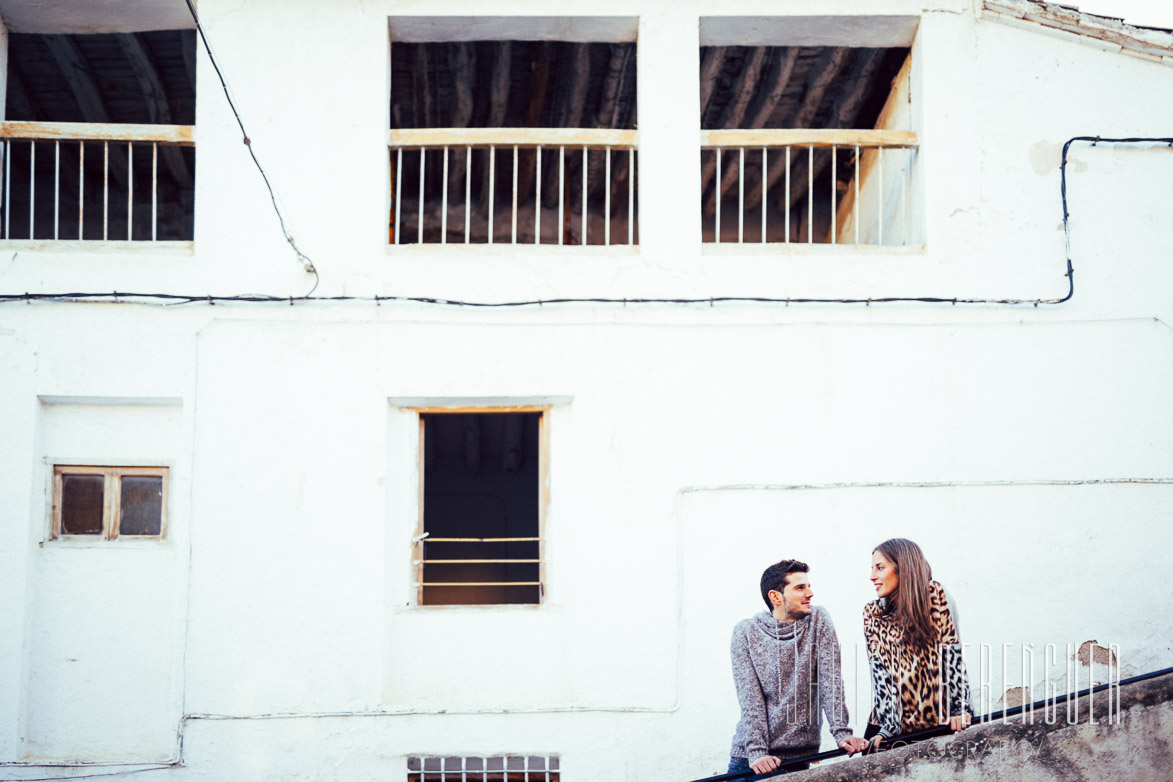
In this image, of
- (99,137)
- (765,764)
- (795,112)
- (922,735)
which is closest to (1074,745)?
(922,735)

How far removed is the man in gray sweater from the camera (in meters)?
4.87

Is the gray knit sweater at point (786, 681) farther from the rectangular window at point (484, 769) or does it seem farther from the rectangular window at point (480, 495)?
the rectangular window at point (480, 495)

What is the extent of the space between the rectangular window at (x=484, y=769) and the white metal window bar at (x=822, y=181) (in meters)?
3.50

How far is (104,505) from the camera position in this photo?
646 cm

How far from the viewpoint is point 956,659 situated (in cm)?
476

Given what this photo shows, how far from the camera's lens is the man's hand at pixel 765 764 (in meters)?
4.66

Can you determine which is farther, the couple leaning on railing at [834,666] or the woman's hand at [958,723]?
the couple leaning on railing at [834,666]

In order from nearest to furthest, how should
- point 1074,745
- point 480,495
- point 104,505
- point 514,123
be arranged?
point 1074,745
point 104,505
point 514,123
point 480,495

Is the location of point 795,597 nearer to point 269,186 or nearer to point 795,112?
point 269,186

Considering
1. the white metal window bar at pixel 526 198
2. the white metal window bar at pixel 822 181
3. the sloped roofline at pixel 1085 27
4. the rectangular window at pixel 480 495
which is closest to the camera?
the sloped roofline at pixel 1085 27

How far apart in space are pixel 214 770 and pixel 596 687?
234cm

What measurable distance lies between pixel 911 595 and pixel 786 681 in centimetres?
73

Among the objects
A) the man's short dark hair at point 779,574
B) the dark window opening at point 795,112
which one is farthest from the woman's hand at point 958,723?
the dark window opening at point 795,112

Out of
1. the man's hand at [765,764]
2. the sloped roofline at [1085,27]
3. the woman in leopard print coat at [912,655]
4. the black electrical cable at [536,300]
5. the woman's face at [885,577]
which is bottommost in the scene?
the man's hand at [765,764]
